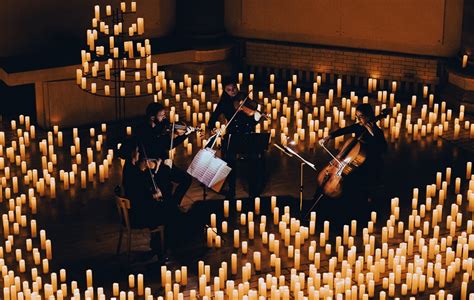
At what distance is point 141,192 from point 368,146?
10.3 ft

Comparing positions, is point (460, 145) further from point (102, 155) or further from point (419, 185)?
point (102, 155)

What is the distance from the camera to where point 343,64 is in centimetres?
2092

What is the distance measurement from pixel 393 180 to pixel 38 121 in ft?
19.9

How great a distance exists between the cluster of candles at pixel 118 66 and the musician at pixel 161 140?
240cm

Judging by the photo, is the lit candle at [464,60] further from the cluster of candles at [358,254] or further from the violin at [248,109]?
the violin at [248,109]

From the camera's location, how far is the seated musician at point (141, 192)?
535 inches

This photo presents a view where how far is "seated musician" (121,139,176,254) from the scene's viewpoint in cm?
1358

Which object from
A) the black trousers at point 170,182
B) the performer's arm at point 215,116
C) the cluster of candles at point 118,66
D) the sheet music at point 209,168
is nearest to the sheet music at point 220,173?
the sheet music at point 209,168

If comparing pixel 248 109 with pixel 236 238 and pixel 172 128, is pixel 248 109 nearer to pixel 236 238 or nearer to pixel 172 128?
pixel 172 128

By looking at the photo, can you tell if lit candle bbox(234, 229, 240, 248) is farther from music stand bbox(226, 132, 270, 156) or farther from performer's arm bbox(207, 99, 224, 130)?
→ performer's arm bbox(207, 99, 224, 130)

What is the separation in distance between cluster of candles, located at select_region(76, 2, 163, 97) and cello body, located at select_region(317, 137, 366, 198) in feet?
12.3

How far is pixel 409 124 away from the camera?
1833 cm

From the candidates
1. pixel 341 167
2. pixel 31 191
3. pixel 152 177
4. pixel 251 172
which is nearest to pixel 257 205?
pixel 251 172

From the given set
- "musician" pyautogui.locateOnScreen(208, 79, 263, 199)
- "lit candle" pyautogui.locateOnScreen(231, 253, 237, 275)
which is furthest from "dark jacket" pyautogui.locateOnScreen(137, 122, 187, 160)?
"lit candle" pyautogui.locateOnScreen(231, 253, 237, 275)
